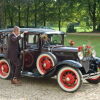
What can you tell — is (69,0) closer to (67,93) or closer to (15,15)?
(15,15)

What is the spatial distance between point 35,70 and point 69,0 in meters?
33.8

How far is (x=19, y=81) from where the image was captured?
748 cm

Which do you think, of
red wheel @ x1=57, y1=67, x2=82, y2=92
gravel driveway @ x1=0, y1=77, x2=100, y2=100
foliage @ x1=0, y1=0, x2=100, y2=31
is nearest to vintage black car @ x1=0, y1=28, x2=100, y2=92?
red wheel @ x1=57, y1=67, x2=82, y2=92

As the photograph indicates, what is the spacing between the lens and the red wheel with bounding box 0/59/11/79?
777 centimetres

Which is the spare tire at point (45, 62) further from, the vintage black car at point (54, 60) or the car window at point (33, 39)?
the car window at point (33, 39)

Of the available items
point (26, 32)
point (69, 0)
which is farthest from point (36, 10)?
point (26, 32)

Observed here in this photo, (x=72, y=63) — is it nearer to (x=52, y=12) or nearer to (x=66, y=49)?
(x=66, y=49)

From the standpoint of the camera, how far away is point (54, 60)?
6.91 m

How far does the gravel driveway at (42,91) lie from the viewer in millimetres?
6086

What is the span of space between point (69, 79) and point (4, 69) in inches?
86.1

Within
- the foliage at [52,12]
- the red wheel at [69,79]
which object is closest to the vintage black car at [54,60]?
the red wheel at [69,79]

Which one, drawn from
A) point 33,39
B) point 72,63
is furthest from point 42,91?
point 33,39

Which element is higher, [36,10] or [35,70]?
[36,10]

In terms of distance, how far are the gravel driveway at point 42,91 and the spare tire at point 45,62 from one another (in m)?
0.46
